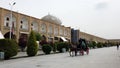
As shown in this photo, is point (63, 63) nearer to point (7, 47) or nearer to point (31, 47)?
point (7, 47)

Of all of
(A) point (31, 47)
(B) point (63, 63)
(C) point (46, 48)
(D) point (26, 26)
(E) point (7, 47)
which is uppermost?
(D) point (26, 26)

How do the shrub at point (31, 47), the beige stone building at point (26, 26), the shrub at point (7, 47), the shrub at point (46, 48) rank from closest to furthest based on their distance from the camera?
the shrub at point (7, 47), the shrub at point (31, 47), the shrub at point (46, 48), the beige stone building at point (26, 26)

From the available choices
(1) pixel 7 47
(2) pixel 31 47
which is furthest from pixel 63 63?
(2) pixel 31 47

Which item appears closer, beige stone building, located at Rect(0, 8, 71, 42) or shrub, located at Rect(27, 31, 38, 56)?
shrub, located at Rect(27, 31, 38, 56)

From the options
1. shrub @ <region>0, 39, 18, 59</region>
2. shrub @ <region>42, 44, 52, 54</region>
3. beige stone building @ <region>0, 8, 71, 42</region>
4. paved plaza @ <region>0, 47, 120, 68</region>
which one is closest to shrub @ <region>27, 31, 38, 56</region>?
shrub @ <region>42, 44, 52, 54</region>

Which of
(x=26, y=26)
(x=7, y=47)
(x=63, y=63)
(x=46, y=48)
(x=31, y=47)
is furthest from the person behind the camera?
(x=26, y=26)

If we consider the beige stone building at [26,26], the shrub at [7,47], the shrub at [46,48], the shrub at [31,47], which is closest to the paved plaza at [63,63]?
the shrub at [7,47]

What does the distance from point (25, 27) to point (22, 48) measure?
22.6ft

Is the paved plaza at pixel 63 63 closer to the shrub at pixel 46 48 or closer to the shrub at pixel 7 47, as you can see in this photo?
the shrub at pixel 7 47

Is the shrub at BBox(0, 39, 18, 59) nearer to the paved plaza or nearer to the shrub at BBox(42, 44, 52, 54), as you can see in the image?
the paved plaza

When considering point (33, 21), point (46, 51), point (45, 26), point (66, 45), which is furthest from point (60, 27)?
point (46, 51)

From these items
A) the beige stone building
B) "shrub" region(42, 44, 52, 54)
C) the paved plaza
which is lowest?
the paved plaza

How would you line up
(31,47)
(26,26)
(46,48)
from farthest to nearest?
1. (26,26)
2. (46,48)
3. (31,47)

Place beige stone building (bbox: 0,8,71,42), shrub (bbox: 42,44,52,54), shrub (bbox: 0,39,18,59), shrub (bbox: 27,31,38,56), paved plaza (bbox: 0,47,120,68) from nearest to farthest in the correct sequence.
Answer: paved plaza (bbox: 0,47,120,68)
shrub (bbox: 0,39,18,59)
shrub (bbox: 27,31,38,56)
shrub (bbox: 42,44,52,54)
beige stone building (bbox: 0,8,71,42)
